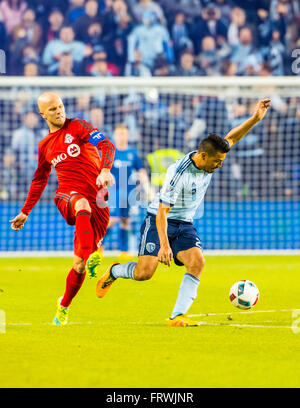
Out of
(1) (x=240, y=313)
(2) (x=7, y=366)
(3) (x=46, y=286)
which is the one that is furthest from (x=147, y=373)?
(3) (x=46, y=286)

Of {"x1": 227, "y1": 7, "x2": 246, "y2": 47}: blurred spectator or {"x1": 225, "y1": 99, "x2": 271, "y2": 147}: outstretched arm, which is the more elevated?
{"x1": 227, "y1": 7, "x2": 246, "y2": 47}: blurred spectator

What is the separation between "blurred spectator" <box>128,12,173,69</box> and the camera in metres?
17.7

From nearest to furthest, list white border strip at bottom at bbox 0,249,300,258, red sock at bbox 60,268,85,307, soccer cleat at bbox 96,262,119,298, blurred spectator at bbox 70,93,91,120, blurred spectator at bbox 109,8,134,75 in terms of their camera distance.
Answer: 1. red sock at bbox 60,268,85,307
2. soccer cleat at bbox 96,262,119,298
3. white border strip at bottom at bbox 0,249,300,258
4. blurred spectator at bbox 70,93,91,120
5. blurred spectator at bbox 109,8,134,75

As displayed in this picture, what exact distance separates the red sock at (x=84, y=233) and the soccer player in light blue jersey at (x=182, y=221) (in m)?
0.57

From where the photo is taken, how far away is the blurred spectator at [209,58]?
1783cm

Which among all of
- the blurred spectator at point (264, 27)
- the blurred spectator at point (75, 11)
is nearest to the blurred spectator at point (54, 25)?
the blurred spectator at point (75, 11)

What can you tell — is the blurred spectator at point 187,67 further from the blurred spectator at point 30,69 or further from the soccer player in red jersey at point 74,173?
the soccer player in red jersey at point 74,173

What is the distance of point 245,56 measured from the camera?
18.0 metres

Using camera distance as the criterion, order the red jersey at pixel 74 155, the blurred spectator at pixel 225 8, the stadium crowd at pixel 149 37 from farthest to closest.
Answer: the blurred spectator at pixel 225 8
the stadium crowd at pixel 149 37
the red jersey at pixel 74 155

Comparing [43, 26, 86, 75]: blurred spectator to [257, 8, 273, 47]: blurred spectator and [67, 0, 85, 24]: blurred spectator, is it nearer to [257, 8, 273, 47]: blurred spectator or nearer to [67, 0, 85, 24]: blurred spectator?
[67, 0, 85, 24]: blurred spectator

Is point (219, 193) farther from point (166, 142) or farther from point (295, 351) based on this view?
point (295, 351)

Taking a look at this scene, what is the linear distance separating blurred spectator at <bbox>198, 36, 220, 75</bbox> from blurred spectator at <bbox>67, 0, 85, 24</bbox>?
3053 millimetres

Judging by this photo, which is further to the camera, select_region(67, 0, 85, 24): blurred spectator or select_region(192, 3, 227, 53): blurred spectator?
select_region(67, 0, 85, 24): blurred spectator

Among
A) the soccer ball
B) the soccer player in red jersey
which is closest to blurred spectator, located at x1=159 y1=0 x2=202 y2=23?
the soccer player in red jersey
